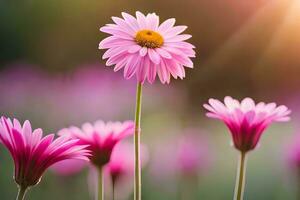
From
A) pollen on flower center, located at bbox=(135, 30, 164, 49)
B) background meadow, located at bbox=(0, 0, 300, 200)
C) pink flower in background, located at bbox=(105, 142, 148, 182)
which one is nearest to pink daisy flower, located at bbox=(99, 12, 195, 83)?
pollen on flower center, located at bbox=(135, 30, 164, 49)

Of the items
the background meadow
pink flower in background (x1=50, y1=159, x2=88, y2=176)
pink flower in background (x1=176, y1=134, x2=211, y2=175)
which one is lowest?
pink flower in background (x1=50, y1=159, x2=88, y2=176)

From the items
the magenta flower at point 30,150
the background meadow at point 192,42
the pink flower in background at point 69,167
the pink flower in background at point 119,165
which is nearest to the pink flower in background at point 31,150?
the magenta flower at point 30,150

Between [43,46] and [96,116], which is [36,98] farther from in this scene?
[43,46]

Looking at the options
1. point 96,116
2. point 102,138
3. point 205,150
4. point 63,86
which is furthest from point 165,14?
point 102,138

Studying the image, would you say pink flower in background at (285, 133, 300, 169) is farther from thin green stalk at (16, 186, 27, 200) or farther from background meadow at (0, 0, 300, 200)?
background meadow at (0, 0, 300, 200)

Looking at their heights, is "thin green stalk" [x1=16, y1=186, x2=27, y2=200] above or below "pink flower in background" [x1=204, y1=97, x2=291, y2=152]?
below

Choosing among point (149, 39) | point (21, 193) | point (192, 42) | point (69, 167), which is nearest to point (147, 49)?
point (149, 39)
